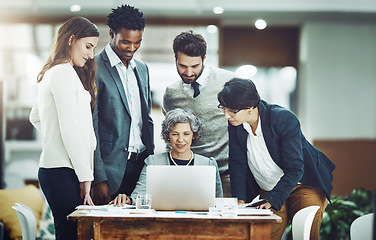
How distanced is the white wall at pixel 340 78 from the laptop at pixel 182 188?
6.02 feet

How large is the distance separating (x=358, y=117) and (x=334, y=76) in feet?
1.53

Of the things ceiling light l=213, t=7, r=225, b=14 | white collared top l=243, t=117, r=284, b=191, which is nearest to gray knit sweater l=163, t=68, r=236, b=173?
white collared top l=243, t=117, r=284, b=191

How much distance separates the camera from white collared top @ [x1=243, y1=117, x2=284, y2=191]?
391 cm

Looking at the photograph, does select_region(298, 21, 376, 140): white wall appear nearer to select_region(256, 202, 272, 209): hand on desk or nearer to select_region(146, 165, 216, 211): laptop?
select_region(256, 202, 272, 209): hand on desk

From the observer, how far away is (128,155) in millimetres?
3963

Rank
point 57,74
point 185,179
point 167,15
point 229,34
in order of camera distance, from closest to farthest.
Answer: point 185,179
point 57,74
point 167,15
point 229,34

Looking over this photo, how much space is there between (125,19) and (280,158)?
1794mm

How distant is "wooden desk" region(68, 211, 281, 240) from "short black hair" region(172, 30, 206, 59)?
5.59 ft

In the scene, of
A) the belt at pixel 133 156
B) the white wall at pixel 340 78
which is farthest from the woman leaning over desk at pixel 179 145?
the white wall at pixel 340 78

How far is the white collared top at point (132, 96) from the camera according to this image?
3994 millimetres

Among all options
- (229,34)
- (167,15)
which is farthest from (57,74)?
(229,34)

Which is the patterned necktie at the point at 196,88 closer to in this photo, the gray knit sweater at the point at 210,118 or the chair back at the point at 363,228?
the gray knit sweater at the point at 210,118

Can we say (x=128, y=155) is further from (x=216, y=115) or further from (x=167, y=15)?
(x=167, y=15)

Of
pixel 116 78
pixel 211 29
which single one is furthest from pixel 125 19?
pixel 211 29
